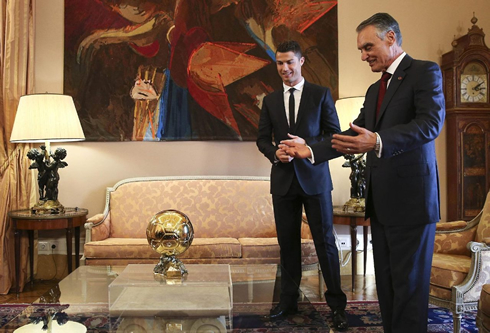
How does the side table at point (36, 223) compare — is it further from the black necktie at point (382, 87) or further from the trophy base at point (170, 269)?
the black necktie at point (382, 87)

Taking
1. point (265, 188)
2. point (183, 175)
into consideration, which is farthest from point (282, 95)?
point (183, 175)

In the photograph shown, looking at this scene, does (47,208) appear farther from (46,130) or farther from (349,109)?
(349,109)

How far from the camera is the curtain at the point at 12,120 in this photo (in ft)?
13.2

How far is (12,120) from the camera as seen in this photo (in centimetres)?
417

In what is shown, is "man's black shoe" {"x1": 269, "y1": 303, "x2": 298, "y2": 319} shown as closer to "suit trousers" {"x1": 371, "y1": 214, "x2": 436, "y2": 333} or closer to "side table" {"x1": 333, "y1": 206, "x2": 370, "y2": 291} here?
"suit trousers" {"x1": 371, "y1": 214, "x2": 436, "y2": 333}

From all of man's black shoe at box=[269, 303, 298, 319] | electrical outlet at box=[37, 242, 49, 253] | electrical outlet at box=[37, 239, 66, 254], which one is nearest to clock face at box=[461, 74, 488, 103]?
man's black shoe at box=[269, 303, 298, 319]

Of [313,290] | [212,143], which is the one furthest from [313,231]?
[212,143]

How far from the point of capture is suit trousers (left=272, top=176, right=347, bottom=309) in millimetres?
2844

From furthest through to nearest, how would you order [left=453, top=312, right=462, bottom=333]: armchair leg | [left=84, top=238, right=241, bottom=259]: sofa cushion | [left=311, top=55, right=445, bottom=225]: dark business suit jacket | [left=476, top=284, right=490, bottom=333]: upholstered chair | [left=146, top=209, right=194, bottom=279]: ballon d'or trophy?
[left=84, top=238, right=241, bottom=259]: sofa cushion → [left=453, top=312, right=462, bottom=333]: armchair leg → [left=146, top=209, right=194, bottom=279]: ballon d'or trophy → [left=476, top=284, right=490, bottom=333]: upholstered chair → [left=311, top=55, right=445, bottom=225]: dark business suit jacket

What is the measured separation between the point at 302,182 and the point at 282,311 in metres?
0.90

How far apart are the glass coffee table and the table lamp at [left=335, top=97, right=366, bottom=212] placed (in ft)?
5.37

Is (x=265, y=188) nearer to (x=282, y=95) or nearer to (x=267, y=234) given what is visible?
(x=267, y=234)

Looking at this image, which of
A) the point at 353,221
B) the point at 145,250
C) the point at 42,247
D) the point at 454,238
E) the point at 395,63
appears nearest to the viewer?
the point at 395,63

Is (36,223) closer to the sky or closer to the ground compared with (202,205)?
closer to the ground
